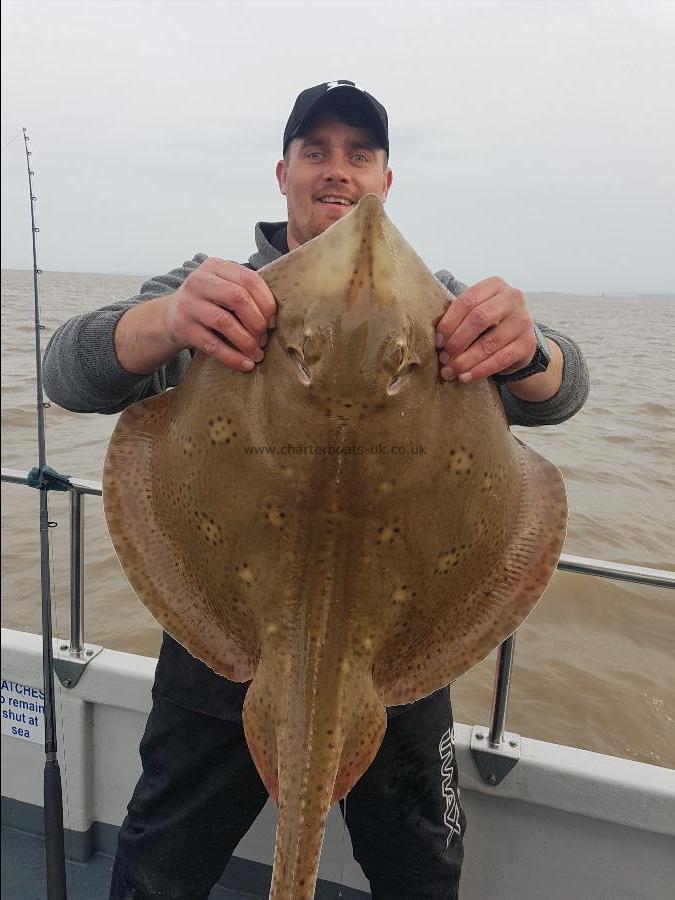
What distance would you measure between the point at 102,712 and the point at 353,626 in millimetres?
2066

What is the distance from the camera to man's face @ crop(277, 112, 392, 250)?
8.09 feet

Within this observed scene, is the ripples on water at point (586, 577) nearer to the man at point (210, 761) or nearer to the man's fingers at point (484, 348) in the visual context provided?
the man at point (210, 761)

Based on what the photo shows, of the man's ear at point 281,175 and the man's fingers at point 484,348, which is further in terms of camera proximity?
the man's ear at point 281,175

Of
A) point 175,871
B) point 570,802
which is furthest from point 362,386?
point 570,802

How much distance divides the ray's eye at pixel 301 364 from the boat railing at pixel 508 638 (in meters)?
1.27

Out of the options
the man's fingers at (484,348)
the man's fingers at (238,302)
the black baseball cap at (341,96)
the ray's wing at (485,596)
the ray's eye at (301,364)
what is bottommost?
the ray's wing at (485,596)

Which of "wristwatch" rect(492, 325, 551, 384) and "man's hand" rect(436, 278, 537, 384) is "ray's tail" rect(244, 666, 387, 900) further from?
"wristwatch" rect(492, 325, 551, 384)

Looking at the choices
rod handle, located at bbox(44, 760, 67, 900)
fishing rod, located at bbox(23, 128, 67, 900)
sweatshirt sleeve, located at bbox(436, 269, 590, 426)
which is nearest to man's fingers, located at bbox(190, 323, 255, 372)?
sweatshirt sleeve, located at bbox(436, 269, 590, 426)

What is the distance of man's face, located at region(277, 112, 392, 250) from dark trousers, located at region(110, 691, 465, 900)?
1.81 m

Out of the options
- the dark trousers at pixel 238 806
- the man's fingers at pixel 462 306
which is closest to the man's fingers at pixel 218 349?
the man's fingers at pixel 462 306

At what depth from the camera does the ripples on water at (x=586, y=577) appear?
5.04 metres

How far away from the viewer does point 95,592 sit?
20.9 ft

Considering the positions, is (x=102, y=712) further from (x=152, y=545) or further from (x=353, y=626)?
(x=353, y=626)

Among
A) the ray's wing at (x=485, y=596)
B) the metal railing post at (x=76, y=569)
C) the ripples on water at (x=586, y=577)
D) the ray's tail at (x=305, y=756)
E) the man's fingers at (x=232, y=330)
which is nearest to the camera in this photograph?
the ray's tail at (x=305, y=756)
